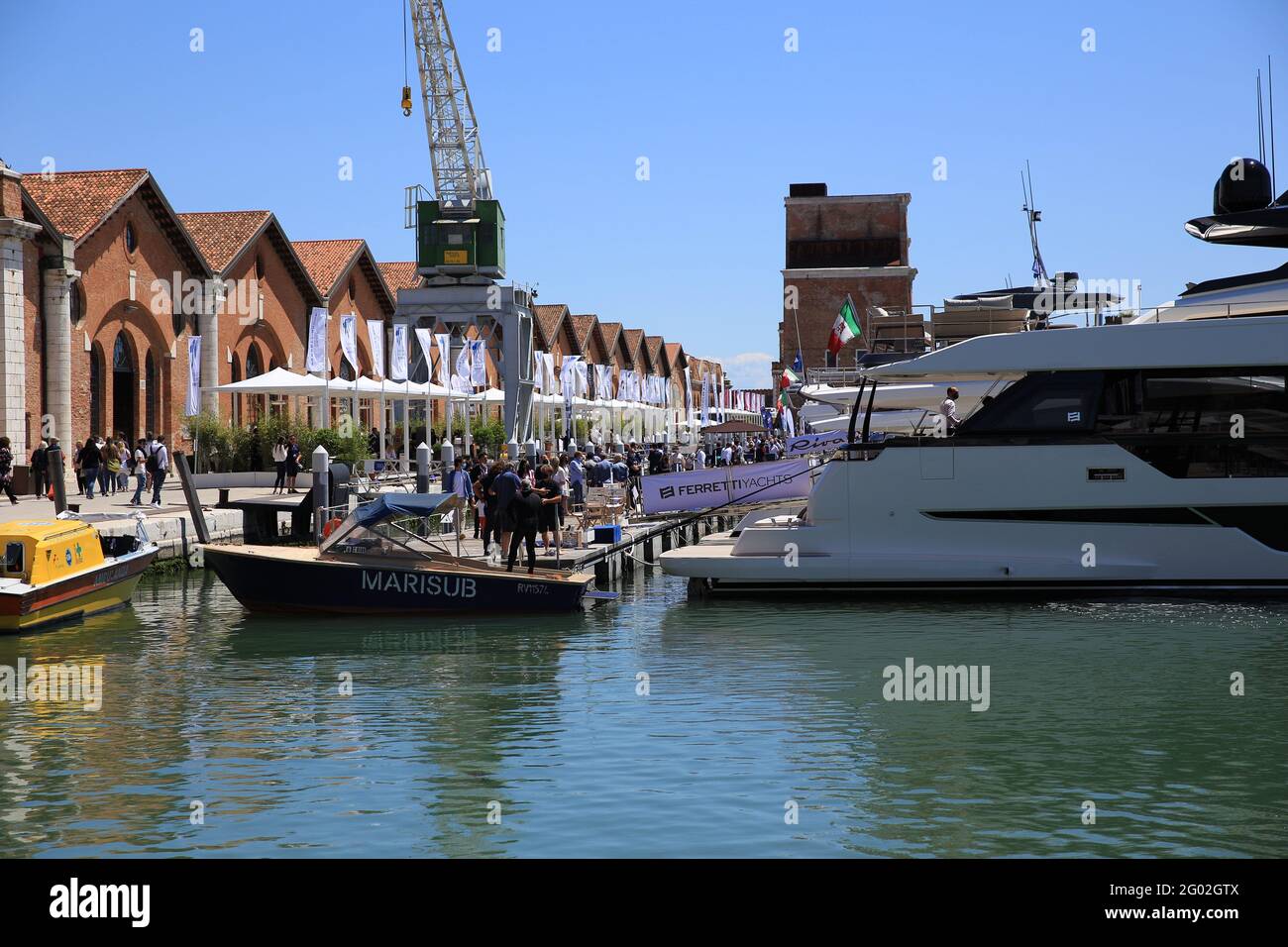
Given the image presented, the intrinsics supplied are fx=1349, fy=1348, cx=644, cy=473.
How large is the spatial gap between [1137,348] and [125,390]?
117 ft

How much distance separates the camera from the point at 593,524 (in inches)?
1129

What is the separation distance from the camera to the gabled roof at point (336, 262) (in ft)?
196

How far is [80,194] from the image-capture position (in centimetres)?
4419

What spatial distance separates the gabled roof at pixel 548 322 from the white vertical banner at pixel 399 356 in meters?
37.3

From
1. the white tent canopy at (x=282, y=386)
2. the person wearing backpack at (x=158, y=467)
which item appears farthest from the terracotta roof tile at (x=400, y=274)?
the person wearing backpack at (x=158, y=467)

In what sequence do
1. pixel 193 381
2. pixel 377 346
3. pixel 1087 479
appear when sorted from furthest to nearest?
pixel 377 346 → pixel 193 381 → pixel 1087 479

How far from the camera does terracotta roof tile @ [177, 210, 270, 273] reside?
51.5 m

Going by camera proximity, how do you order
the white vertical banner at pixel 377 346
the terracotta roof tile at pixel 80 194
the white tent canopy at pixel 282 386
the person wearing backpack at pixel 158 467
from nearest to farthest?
the person wearing backpack at pixel 158 467, the white tent canopy at pixel 282 386, the white vertical banner at pixel 377 346, the terracotta roof tile at pixel 80 194

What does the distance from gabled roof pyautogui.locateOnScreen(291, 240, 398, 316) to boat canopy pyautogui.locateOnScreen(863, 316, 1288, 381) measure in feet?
144

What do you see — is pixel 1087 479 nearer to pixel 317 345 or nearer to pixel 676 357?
pixel 317 345

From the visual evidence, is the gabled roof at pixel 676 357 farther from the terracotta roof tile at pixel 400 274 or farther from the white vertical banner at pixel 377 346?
the white vertical banner at pixel 377 346

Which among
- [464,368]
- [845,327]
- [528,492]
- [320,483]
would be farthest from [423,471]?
[845,327]
